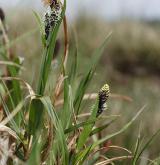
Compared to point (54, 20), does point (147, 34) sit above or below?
below

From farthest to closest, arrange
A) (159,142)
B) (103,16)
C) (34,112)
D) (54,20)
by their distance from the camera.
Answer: (103,16)
(159,142)
(34,112)
(54,20)

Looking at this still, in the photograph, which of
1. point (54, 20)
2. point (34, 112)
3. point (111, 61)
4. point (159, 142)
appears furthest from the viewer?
point (111, 61)

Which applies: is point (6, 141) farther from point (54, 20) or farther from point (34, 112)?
point (54, 20)

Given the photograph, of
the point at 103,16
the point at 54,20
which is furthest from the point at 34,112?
the point at 103,16

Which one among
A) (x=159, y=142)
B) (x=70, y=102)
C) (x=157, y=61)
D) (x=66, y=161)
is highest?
(x=70, y=102)

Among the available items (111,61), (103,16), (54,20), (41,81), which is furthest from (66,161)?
(103,16)

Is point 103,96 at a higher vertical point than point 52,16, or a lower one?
lower

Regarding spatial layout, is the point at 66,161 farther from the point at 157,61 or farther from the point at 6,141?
the point at 157,61

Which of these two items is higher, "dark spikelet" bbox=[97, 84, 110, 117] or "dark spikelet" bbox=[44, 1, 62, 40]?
"dark spikelet" bbox=[44, 1, 62, 40]

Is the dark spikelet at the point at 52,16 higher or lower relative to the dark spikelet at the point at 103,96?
higher

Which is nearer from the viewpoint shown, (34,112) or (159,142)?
(34,112)
